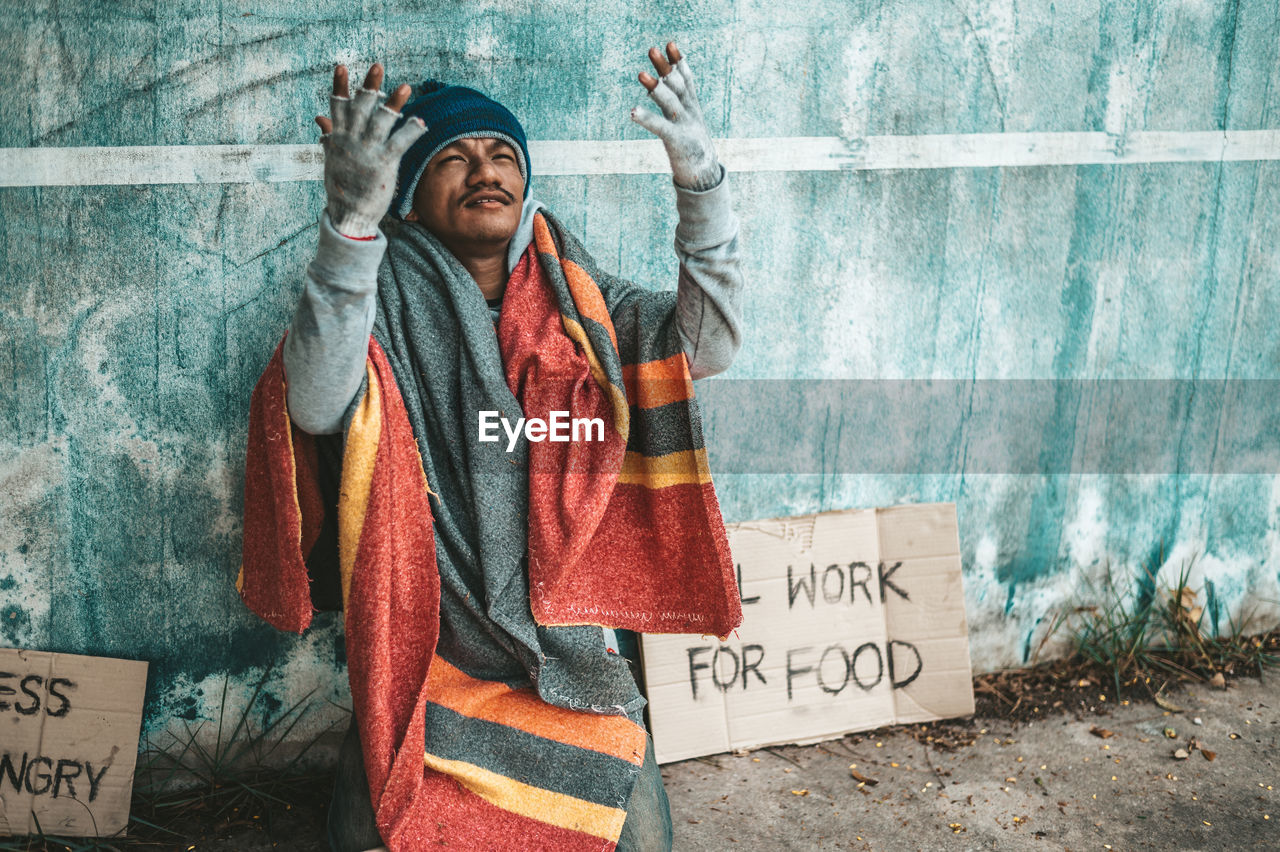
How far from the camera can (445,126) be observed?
1.77m

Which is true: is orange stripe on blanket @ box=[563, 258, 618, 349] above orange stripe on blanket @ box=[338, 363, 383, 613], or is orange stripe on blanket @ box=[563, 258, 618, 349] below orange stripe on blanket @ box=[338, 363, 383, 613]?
above

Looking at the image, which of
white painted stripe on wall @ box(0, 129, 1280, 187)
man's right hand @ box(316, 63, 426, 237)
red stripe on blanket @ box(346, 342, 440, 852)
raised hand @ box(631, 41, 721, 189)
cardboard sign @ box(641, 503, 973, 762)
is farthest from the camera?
cardboard sign @ box(641, 503, 973, 762)

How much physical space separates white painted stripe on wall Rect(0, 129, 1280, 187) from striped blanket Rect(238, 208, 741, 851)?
411 millimetres

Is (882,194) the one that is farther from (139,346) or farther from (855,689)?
(139,346)

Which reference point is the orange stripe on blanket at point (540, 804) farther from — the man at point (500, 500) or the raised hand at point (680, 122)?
the raised hand at point (680, 122)

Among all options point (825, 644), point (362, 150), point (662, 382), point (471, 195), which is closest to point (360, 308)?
point (362, 150)

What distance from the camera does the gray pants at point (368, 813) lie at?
178 centimetres

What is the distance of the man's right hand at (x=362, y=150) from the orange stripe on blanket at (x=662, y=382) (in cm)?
63

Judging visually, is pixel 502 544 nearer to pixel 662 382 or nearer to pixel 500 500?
pixel 500 500

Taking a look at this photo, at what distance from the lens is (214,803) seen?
219cm

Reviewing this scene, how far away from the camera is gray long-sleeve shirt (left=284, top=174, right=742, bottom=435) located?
1463 mm

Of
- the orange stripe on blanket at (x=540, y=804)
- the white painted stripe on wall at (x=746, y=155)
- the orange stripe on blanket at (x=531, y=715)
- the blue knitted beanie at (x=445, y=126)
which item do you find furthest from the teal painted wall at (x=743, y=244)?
the orange stripe on blanket at (x=540, y=804)

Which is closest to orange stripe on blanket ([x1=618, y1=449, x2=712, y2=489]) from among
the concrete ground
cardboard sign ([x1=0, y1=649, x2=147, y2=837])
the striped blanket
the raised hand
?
the striped blanket

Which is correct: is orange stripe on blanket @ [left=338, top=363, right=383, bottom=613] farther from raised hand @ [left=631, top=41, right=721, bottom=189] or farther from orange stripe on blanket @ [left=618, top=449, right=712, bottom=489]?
raised hand @ [left=631, top=41, right=721, bottom=189]
